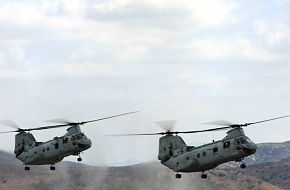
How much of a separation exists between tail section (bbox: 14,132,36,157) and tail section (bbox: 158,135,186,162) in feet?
61.3

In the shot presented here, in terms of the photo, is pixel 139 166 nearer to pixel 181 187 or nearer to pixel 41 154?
pixel 181 187

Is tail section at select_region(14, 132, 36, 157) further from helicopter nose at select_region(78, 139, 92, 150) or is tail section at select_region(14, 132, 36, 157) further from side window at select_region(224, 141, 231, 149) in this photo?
side window at select_region(224, 141, 231, 149)

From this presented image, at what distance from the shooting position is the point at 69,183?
7697 inches

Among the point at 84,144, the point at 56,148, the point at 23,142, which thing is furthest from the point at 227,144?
the point at 23,142

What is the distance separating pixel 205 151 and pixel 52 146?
2110cm

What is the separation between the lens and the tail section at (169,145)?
330ft

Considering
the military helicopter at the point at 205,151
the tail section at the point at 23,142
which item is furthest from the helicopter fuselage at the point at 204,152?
the tail section at the point at 23,142

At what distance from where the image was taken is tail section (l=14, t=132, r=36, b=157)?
349ft

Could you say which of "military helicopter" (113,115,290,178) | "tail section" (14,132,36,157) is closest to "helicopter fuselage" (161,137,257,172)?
"military helicopter" (113,115,290,178)

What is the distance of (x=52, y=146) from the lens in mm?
99312

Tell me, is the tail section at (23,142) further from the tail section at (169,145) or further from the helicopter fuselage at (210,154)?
the helicopter fuselage at (210,154)

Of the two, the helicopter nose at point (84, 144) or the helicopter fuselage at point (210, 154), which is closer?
the helicopter fuselage at point (210, 154)

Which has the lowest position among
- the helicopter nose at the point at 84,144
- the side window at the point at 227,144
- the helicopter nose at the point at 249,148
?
the helicopter nose at the point at 249,148

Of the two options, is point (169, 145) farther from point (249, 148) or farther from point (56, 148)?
point (249, 148)
